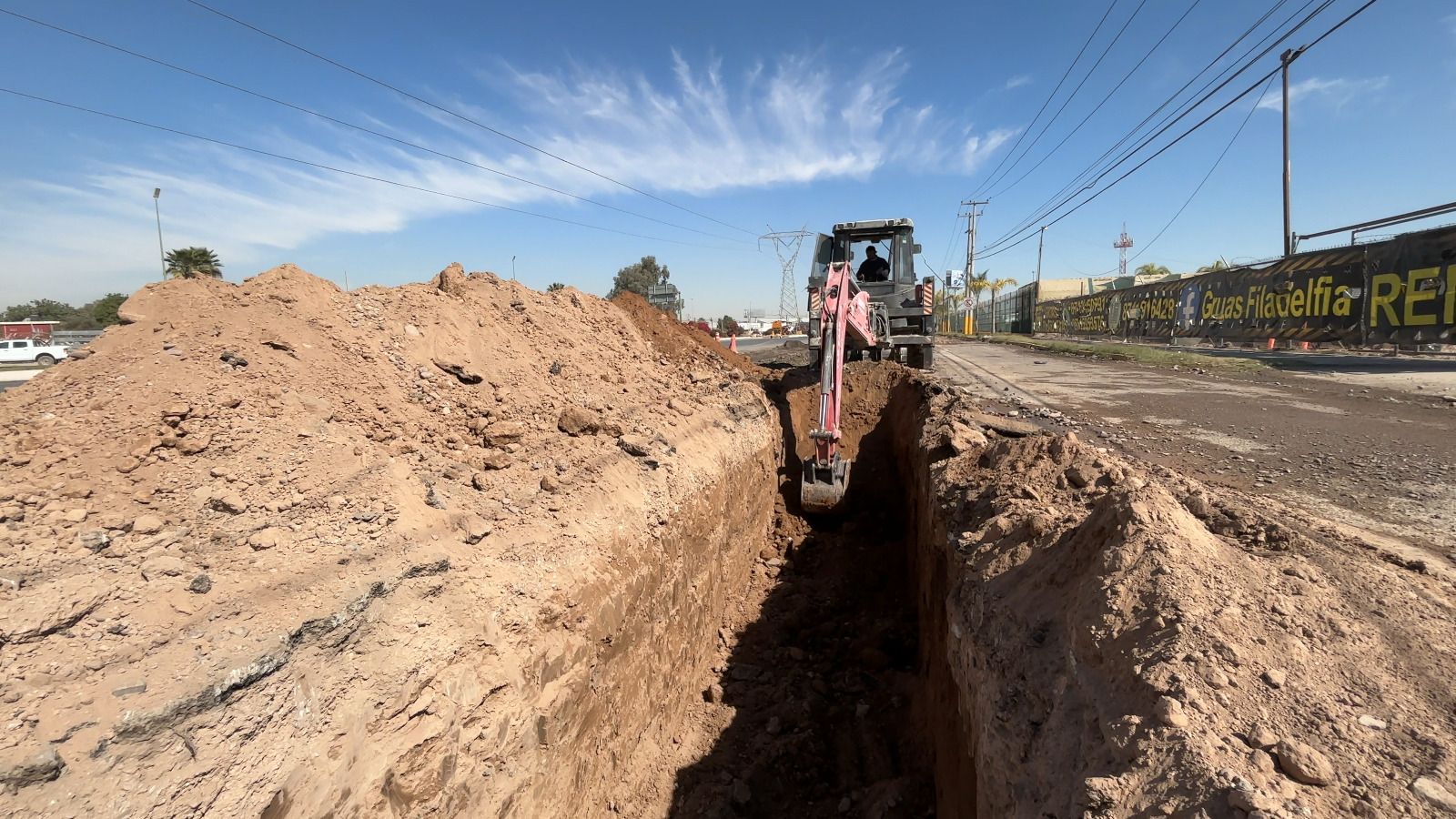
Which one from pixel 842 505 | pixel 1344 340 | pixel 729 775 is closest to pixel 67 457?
pixel 729 775

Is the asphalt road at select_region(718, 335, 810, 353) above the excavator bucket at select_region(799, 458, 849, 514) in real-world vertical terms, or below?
above

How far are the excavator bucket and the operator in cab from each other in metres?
5.69

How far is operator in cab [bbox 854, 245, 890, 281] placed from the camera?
11.7 meters

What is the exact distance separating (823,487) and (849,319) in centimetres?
218

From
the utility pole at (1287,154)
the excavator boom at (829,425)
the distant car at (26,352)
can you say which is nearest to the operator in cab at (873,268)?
the excavator boom at (829,425)

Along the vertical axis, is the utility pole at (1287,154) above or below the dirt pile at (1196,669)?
above

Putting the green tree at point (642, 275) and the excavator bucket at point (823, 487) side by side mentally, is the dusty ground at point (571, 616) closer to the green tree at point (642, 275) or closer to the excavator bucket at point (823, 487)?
the excavator bucket at point (823, 487)

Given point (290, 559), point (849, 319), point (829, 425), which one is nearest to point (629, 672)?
point (290, 559)

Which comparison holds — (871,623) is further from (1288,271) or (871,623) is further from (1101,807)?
(1288,271)

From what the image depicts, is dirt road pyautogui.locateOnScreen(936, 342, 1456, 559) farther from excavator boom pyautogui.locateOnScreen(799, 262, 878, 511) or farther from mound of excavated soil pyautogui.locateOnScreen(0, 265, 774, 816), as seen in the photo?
mound of excavated soil pyautogui.locateOnScreen(0, 265, 774, 816)

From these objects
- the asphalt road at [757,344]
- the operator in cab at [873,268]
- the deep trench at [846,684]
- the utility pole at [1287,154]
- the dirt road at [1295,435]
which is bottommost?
the deep trench at [846,684]

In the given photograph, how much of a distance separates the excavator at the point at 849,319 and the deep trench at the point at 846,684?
2.70 ft

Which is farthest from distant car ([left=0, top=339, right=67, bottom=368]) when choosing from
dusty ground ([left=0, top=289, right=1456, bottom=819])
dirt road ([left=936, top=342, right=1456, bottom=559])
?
dirt road ([left=936, top=342, right=1456, bottom=559])

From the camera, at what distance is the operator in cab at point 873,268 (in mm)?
11670
